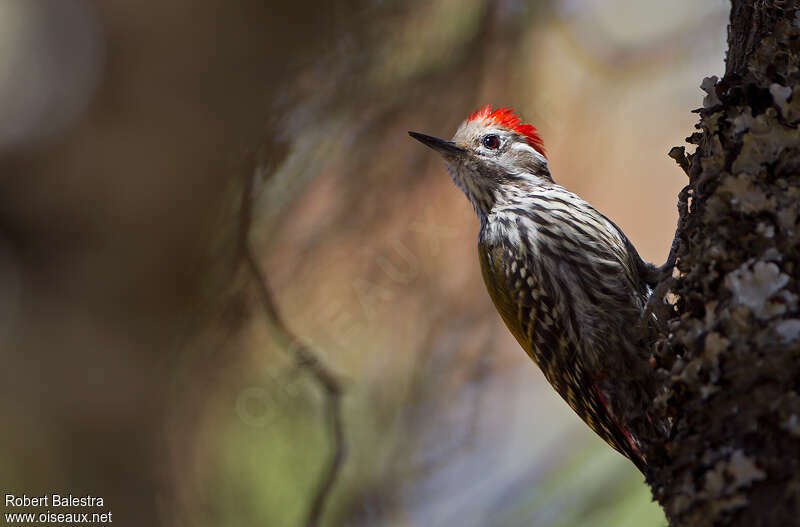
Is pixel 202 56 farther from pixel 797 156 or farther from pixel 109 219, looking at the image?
pixel 797 156

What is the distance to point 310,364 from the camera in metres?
3.29

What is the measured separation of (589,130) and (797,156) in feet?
7.86

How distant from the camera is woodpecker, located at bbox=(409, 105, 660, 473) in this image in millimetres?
2391

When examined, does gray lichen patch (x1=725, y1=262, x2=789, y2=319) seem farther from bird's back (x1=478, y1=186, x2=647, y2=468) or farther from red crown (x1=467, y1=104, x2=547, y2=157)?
red crown (x1=467, y1=104, x2=547, y2=157)

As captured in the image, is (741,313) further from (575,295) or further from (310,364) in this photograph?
(310,364)

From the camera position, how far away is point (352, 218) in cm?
348

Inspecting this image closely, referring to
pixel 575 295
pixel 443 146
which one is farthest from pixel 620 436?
pixel 443 146

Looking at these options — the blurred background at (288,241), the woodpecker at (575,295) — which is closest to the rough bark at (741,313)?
the woodpecker at (575,295)

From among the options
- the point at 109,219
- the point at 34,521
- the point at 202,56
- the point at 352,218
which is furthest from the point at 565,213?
the point at 34,521

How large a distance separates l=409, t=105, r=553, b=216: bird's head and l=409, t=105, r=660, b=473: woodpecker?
0.07 metres

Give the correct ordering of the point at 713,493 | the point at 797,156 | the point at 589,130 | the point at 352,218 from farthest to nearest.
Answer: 1. the point at 589,130
2. the point at 352,218
3. the point at 797,156
4. the point at 713,493

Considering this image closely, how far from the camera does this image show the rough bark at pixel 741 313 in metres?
1.18

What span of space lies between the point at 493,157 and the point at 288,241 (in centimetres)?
97

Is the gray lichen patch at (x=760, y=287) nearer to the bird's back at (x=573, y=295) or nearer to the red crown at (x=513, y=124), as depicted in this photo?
the bird's back at (x=573, y=295)
